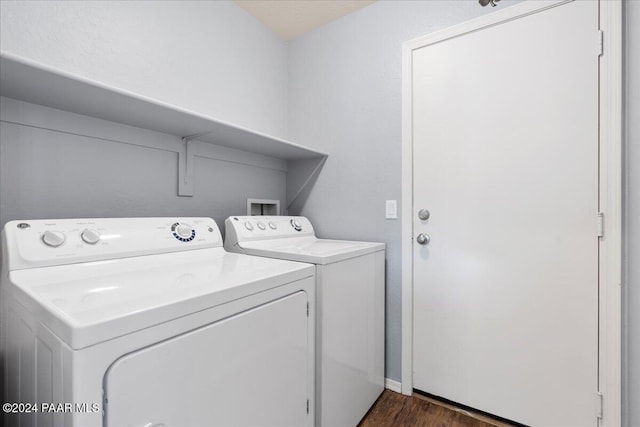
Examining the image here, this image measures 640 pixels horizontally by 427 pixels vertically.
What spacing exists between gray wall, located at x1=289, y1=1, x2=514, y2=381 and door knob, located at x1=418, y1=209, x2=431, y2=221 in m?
0.16

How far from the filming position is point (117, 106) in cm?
117

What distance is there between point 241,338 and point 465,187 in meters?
1.38

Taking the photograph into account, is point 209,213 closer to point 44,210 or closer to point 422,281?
point 44,210

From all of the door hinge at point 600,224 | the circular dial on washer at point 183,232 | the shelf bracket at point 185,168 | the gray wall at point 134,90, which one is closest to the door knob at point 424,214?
the door hinge at point 600,224

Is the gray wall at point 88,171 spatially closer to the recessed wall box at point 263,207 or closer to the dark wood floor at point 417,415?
the recessed wall box at point 263,207

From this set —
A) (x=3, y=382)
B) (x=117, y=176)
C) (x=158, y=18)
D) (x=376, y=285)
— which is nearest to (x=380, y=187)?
(x=376, y=285)

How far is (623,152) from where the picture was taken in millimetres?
1229

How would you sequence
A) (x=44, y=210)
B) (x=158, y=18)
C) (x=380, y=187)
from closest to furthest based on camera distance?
(x=44, y=210)
(x=158, y=18)
(x=380, y=187)

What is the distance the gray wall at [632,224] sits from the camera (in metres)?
1.21

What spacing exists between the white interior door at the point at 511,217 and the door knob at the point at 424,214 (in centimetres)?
3

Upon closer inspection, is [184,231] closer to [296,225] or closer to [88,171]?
[88,171]

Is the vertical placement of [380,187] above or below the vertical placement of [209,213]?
above

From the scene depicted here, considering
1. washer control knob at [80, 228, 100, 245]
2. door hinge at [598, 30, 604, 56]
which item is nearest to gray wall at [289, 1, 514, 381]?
door hinge at [598, 30, 604, 56]

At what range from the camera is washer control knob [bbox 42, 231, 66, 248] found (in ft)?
3.12
